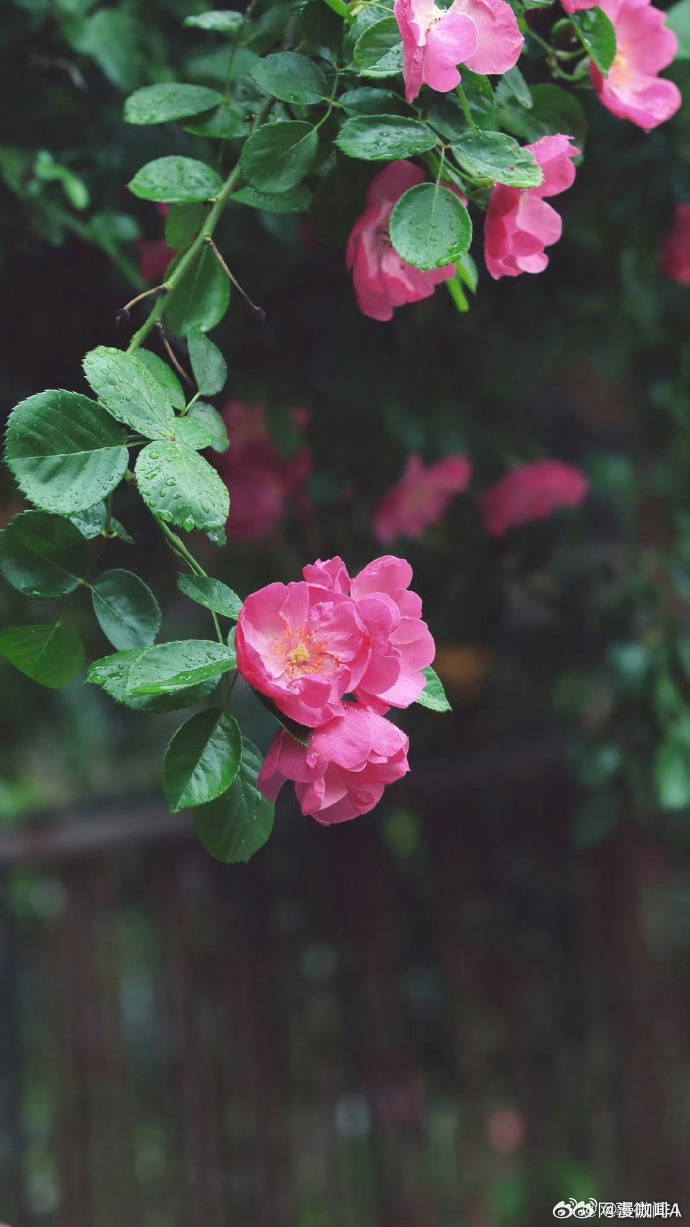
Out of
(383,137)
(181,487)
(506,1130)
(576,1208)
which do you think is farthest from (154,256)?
(506,1130)

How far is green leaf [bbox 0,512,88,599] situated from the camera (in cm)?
54

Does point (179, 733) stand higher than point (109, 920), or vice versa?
point (179, 733)

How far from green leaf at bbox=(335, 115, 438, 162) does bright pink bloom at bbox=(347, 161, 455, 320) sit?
5cm

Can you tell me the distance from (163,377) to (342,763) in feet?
0.71

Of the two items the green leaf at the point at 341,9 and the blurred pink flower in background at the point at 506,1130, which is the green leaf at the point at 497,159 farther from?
the blurred pink flower in background at the point at 506,1130

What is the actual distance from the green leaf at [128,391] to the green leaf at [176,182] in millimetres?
186

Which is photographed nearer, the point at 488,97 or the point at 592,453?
the point at 488,97

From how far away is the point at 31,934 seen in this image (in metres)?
2.12

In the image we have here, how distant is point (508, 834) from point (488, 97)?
1.57 meters

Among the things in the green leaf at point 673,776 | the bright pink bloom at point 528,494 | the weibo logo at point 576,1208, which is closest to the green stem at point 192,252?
the bright pink bloom at point 528,494

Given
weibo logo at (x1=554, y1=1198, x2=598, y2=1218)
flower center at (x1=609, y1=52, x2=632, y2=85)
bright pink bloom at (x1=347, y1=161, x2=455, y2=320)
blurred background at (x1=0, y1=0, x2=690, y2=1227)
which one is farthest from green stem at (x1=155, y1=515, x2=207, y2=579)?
weibo logo at (x1=554, y1=1198, x2=598, y2=1218)

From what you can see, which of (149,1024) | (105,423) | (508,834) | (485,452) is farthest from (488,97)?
(149,1024)

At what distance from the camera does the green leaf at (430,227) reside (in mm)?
545

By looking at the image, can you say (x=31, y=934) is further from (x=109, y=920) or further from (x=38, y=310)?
(x=38, y=310)
